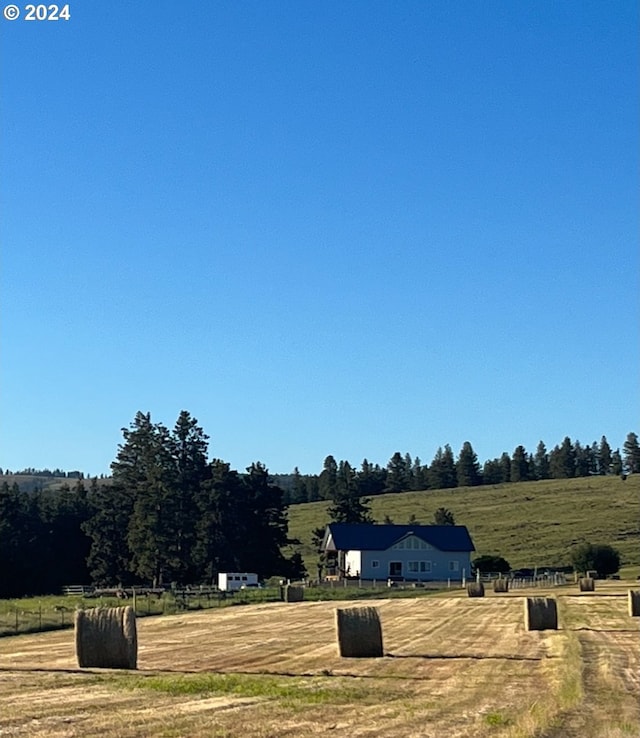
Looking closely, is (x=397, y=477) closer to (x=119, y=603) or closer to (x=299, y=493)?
(x=299, y=493)

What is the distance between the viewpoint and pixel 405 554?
9288 centimetres

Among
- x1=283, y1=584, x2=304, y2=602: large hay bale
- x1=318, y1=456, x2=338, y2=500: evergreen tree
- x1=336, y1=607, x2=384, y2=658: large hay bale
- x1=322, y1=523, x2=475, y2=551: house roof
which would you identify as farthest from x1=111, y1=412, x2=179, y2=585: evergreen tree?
x1=318, y1=456, x2=338, y2=500: evergreen tree

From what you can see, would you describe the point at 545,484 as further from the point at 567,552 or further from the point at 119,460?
the point at 119,460

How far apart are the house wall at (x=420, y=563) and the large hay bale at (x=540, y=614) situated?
59.8m

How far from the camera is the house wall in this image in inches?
3632

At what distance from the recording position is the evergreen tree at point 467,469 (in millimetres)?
182000

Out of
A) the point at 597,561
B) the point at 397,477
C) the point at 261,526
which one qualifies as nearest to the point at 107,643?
the point at 261,526

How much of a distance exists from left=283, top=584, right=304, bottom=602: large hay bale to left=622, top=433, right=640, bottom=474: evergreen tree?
13261 centimetres

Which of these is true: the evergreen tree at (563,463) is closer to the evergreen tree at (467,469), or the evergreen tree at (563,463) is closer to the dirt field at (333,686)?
the evergreen tree at (467,469)

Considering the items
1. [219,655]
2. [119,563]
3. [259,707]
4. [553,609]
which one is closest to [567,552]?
[119,563]

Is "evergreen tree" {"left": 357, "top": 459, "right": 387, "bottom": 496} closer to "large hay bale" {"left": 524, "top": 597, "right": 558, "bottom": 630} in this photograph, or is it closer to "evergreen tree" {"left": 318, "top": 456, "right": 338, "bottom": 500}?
"evergreen tree" {"left": 318, "top": 456, "right": 338, "bottom": 500}

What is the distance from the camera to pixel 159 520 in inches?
3231

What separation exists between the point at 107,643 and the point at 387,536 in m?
71.5

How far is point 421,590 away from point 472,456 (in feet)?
384
